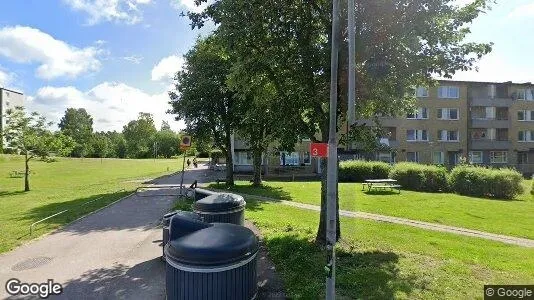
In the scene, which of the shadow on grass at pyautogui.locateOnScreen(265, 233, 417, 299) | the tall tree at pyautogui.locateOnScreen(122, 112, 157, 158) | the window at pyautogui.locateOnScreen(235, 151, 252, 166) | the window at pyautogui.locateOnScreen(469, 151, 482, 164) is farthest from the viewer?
the tall tree at pyautogui.locateOnScreen(122, 112, 157, 158)

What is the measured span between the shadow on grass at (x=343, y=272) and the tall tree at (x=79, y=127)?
78.2 m

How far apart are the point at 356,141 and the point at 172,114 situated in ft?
69.7

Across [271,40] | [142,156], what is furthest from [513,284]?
[142,156]

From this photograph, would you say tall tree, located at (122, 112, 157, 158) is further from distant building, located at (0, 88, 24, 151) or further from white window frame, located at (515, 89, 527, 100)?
white window frame, located at (515, 89, 527, 100)

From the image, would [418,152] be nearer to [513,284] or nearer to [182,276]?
[513,284]

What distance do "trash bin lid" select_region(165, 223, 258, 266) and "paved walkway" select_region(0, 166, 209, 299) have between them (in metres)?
1.94

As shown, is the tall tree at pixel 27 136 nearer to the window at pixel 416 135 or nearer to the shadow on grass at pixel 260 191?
the shadow on grass at pixel 260 191

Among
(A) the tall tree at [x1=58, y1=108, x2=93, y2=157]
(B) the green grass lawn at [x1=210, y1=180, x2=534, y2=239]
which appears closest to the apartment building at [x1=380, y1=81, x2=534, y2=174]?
(B) the green grass lawn at [x1=210, y1=180, x2=534, y2=239]

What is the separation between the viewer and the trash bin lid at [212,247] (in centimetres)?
574

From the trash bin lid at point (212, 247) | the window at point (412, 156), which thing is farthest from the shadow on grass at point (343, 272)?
the window at point (412, 156)

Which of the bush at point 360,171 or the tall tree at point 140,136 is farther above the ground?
the tall tree at point 140,136

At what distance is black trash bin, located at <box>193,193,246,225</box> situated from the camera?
9.39 m

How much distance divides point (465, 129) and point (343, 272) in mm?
49613

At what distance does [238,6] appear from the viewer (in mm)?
9414
